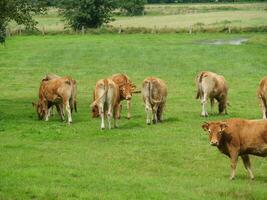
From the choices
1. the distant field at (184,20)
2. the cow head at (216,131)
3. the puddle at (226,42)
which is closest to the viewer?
the cow head at (216,131)

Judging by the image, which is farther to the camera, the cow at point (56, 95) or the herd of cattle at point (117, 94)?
the cow at point (56, 95)

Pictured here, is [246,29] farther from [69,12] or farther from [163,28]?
[69,12]

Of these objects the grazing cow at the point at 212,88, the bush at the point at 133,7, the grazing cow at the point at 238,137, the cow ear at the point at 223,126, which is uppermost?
the cow ear at the point at 223,126

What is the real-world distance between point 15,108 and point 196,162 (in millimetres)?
13751

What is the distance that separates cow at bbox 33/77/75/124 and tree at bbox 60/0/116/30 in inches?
2338

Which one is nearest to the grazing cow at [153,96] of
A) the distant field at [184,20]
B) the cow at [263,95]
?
the cow at [263,95]

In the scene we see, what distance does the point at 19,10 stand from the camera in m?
29.4

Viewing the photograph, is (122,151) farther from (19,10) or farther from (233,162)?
(19,10)

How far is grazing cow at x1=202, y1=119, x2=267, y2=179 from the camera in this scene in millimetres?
15359

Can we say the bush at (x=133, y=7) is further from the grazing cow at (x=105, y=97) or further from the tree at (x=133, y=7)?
the grazing cow at (x=105, y=97)

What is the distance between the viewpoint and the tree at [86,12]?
84938 mm

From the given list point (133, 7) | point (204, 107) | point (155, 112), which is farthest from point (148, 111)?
point (133, 7)

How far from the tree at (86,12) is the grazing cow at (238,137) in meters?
70.0

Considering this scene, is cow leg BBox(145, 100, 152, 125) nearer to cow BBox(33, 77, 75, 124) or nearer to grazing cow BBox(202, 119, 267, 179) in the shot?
cow BBox(33, 77, 75, 124)
